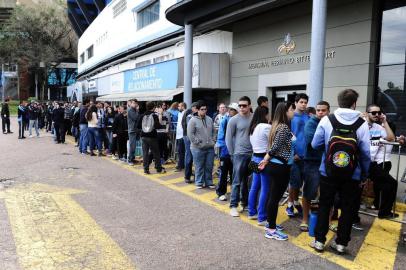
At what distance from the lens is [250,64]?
14656 millimetres

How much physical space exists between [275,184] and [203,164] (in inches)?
134

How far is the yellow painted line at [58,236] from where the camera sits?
4.50 m

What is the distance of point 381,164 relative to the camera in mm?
6332

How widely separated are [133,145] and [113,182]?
283cm

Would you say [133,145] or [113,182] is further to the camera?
[133,145]

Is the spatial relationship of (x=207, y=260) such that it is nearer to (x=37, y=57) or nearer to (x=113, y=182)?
(x=113, y=182)

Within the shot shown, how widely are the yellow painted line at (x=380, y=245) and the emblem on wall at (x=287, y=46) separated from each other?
7.42 m

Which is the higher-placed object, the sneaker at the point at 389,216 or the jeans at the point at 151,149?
the jeans at the point at 151,149

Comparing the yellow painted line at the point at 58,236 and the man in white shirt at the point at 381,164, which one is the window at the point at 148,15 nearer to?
the yellow painted line at the point at 58,236

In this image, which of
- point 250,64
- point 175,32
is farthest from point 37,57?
point 250,64

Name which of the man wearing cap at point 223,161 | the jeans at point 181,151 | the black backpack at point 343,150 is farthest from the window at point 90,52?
the black backpack at point 343,150

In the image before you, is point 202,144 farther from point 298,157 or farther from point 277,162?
point 277,162

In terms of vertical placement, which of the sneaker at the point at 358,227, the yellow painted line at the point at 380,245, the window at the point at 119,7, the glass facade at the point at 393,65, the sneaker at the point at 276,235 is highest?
the window at the point at 119,7

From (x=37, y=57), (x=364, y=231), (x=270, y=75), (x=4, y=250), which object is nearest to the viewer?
(x=4, y=250)
